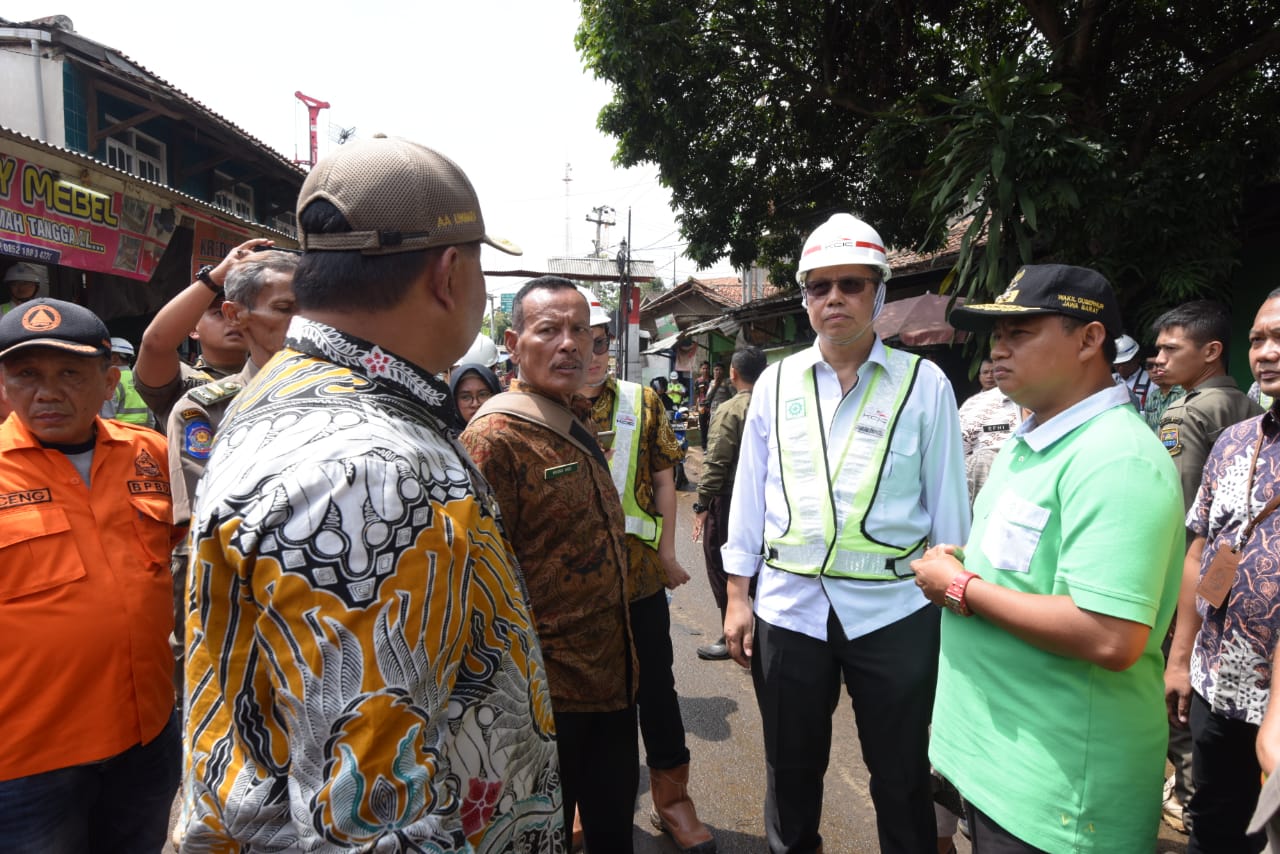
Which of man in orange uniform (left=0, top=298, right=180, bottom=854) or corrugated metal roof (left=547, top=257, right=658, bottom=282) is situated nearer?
man in orange uniform (left=0, top=298, right=180, bottom=854)

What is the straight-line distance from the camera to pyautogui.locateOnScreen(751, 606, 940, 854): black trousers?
6.79ft

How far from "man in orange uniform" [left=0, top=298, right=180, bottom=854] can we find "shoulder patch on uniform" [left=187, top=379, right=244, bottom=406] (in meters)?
0.20

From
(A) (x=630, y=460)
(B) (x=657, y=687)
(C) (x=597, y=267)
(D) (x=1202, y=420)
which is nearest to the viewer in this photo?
(B) (x=657, y=687)

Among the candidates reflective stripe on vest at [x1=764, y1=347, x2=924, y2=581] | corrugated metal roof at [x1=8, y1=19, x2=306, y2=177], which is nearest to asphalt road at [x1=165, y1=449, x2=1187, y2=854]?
reflective stripe on vest at [x1=764, y1=347, x2=924, y2=581]

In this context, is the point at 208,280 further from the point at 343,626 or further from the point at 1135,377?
the point at 1135,377

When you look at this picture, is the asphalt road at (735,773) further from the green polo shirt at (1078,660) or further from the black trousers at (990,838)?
the green polo shirt at (1078,660)

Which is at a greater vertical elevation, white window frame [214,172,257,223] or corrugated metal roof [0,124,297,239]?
white window frame [214,172,257,223]

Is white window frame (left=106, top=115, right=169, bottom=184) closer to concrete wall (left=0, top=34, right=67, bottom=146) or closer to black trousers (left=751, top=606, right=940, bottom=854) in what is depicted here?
concrete wall (left=0, top=34, right=67, bottom=146)

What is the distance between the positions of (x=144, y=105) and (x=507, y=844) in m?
10.1

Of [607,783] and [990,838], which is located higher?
[990,838]

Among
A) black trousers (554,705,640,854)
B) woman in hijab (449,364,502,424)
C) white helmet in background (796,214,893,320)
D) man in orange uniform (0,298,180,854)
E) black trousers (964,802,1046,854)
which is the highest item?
white helmet in background (796,214,893,320)

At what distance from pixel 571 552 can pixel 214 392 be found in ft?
3.88

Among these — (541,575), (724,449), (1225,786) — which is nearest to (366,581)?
(541,575)

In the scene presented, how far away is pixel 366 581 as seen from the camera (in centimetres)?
83
